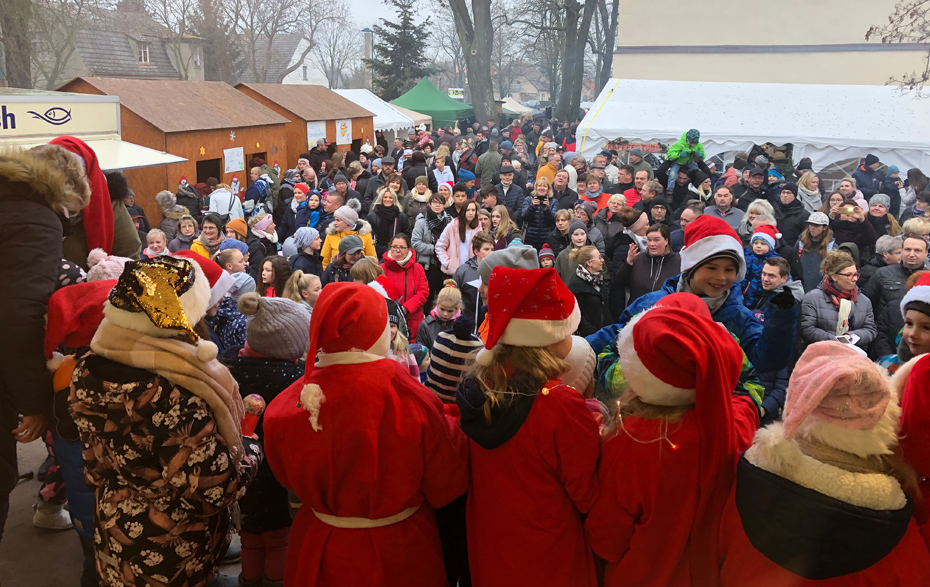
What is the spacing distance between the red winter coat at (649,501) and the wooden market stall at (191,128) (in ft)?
35.2

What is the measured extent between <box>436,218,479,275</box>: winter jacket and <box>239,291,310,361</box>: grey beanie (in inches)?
162

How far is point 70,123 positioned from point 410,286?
5431mm

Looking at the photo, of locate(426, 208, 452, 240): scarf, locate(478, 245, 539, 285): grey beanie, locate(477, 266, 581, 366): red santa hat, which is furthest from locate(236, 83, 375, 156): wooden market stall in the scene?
locate(477, 266, 581, 366): red santa hat

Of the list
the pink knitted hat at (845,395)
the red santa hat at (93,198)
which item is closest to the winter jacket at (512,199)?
the red santa hat at (93,198)

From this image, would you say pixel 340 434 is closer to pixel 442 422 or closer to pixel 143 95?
pixel 442 422

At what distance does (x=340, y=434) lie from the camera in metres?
2.24

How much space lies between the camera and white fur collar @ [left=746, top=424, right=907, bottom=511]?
1.76 m

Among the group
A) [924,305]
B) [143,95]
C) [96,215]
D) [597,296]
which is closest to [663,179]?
[597,296]

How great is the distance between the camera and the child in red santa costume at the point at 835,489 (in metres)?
1.76

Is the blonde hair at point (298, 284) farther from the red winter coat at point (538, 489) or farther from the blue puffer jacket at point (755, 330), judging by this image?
the red winter coat at point (538, 489)

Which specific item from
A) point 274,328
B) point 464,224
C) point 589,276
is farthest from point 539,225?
point 274,328

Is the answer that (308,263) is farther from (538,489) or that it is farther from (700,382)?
(700,382)

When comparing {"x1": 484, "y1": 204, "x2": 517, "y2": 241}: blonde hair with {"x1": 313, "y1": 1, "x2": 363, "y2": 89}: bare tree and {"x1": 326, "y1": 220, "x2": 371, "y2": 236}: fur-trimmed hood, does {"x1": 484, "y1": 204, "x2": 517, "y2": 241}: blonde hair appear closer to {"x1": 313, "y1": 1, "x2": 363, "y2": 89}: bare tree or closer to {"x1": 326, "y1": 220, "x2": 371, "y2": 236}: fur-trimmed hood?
{"x1": 326, "y1": 220, "x2": 371, "y2": 236}: fur-trimmed hood

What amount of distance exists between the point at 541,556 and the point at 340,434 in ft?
2.68
